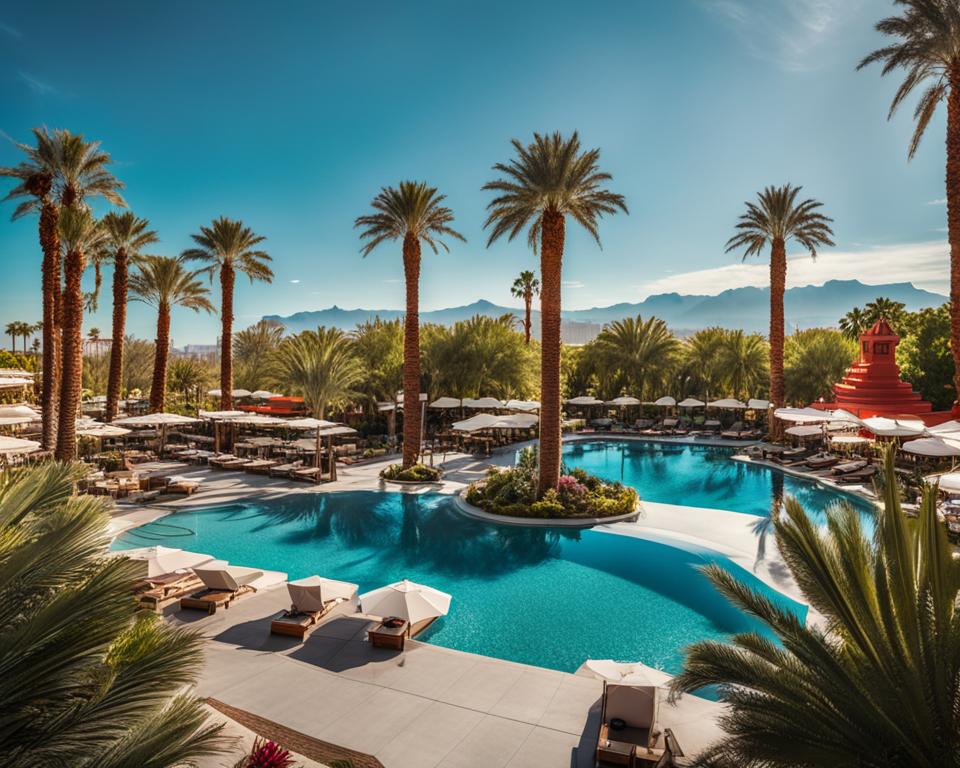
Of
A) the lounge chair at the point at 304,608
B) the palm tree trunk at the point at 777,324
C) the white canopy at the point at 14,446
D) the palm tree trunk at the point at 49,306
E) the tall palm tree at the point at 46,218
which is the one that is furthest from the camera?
the palm tree trunk at the point at 777,324

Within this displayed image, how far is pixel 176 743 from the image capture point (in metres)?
3.11

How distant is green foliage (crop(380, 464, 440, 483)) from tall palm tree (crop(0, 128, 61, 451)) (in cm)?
1454

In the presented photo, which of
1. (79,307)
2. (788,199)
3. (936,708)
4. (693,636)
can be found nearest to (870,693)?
(936,708)

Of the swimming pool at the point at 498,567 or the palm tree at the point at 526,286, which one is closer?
the swimming pool at the point at 498,567

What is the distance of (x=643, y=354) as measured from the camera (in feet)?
144

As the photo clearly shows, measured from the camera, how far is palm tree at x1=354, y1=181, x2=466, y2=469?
2405 centimetres

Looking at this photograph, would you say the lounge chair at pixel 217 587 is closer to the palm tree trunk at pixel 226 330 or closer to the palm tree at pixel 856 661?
the palm tree at pixel 856 661

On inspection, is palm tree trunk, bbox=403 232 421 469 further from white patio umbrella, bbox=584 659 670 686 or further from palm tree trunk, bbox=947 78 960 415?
palm tree trunk, bbox=947 78 960 415

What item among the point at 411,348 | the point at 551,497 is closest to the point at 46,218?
the point at 411,348

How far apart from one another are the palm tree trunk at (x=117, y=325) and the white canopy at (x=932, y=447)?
3588cm

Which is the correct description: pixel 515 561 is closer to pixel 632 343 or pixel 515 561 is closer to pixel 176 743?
pixel 176 743

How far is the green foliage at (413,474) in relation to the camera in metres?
23.3

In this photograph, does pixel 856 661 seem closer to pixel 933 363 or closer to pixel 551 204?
pixel 551 204

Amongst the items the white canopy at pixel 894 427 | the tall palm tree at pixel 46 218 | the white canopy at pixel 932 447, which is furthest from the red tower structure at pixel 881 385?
the tall palm tree at pixel 46 218
